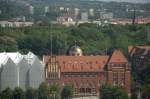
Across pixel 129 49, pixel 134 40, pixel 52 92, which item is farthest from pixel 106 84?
pixel 134 40

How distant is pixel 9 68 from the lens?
27344 mm

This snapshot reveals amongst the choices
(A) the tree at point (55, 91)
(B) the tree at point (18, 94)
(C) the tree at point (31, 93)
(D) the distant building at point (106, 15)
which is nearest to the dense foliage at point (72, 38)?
(A) the tree at point (55, 91)

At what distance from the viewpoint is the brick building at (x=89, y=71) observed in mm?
29344

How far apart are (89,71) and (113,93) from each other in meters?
4.35

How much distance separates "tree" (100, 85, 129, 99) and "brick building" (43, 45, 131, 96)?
3.05 meters

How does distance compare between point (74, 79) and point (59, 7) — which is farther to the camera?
point (59, 7)

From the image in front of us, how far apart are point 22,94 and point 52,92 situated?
1239mm

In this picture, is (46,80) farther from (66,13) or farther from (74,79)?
(66,13)

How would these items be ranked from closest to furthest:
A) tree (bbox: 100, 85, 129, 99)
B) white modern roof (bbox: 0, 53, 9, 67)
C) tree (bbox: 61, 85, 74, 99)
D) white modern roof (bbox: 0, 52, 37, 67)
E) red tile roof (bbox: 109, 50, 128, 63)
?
tree (bbox: 100, 85, 129, 99) → tree (bbox: 61, 85, 74, 99) → white modern roof (bbox: 0, 53, 9, 67) → white modern roof (bbox: 0, 52, 37, 67) → red tile roof (bbox: 109, 50, 128, 63)

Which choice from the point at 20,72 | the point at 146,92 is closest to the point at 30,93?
the point at 20,72

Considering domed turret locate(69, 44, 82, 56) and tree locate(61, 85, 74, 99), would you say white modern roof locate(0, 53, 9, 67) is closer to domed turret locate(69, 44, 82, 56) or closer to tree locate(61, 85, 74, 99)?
tree locate(61, 85, 74, 99)

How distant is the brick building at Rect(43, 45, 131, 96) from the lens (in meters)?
29.3

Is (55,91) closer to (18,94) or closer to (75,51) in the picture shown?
(18,94)

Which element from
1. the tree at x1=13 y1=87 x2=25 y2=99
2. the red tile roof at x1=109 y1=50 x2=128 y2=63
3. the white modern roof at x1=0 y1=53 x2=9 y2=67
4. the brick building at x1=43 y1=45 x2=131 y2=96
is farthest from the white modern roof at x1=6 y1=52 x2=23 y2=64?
the red tile roof at x1=109 y1=50 x2=128 y2=63
